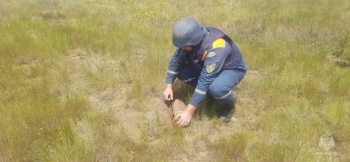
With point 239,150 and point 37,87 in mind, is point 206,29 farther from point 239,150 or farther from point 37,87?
point 37,87

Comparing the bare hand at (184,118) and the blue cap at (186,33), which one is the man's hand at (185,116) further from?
the blue cap at (186,33)

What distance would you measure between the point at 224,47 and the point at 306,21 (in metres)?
6.39

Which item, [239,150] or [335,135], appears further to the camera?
[335,135]

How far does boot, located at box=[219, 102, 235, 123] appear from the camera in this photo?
3741mm

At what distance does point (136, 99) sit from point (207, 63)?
3.75 feet

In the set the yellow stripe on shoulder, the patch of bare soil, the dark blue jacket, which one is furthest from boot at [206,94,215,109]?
the patch of bare soil

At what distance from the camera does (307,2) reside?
10812 millimetres

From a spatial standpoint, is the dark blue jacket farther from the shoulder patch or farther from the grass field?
the grass field

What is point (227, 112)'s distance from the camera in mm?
3857

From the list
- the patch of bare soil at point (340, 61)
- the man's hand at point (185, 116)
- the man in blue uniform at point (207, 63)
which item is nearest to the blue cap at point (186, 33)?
the man in blue uniform at point (207, 63)

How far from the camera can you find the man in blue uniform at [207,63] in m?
3.34

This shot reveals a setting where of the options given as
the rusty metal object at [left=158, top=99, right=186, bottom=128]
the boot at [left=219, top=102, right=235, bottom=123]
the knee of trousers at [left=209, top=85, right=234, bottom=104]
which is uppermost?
the knee of trousers at [left=209, top=85, right=234, bottom=104]

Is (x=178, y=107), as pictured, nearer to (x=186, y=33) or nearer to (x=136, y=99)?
(x=136, y=99)

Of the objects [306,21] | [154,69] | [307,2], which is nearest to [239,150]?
[154,69]
